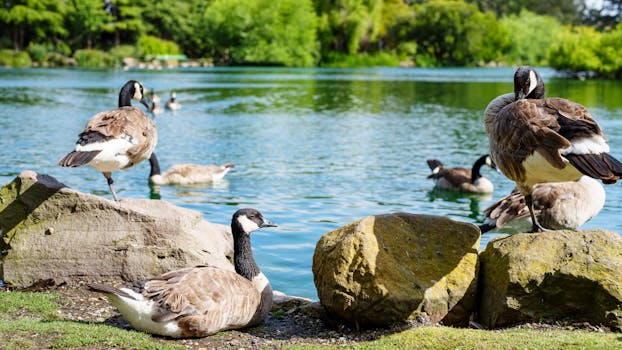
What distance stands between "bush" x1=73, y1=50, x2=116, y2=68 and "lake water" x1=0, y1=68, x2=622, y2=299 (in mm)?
54379

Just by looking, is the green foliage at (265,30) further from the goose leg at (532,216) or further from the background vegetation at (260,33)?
the goose leg at (532,216)

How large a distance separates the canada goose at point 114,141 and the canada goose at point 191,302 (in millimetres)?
3005

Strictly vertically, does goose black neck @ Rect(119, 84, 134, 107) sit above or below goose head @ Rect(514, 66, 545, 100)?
below

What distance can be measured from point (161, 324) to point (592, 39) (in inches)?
3585

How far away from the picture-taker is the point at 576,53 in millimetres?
87438

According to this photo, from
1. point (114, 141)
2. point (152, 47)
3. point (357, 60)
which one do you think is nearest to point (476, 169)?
point (114, 141)

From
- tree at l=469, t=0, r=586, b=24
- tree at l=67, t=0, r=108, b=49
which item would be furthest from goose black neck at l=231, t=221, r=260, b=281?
tree at l=469, t=0, r=586, b=24

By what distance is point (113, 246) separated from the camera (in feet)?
30.1

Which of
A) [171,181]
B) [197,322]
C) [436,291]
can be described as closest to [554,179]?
[436,291]

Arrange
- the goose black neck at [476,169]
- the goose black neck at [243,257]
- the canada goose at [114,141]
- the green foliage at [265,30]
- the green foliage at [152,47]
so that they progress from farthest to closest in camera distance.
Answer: the green foliage at [152,47] < the green foliage at [265,30] < the goose black neck at [476,169] < the canada goose at [114,141] < the goose black neck at [243,257]

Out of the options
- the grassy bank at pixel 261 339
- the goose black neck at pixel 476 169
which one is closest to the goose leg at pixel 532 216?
the grassy bank at pixel 261 339

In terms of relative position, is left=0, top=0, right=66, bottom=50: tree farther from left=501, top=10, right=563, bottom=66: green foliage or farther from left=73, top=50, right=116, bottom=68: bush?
left=501, top=10, right=563, bottom=66: green foliage

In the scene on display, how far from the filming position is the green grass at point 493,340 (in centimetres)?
643

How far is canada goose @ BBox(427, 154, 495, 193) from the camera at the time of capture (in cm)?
1877
